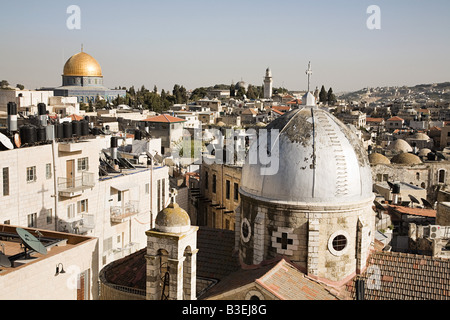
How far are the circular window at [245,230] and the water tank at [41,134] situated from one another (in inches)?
303

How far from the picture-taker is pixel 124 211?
20.9m

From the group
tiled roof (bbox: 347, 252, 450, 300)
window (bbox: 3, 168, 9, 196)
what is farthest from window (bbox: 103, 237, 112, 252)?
tiled roof (bbox: 347, 252, 450, 300)

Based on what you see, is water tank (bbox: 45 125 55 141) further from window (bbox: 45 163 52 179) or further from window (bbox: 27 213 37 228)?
window (bbox: 27 213 37 228)

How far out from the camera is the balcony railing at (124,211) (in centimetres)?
2030

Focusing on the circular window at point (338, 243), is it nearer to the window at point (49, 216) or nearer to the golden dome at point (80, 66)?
the window at point (49, 216)

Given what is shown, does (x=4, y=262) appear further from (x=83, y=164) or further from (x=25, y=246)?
(x=83, y=164)

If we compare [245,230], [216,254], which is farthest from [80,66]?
[245,230]

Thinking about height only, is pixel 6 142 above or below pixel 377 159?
above

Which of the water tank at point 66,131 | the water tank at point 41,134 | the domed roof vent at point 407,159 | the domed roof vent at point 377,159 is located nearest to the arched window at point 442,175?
the domed roof vent at point 407,159

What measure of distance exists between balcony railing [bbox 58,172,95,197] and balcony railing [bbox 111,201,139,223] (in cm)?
219

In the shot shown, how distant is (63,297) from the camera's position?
10922mm

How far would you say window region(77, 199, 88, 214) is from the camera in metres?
18.6

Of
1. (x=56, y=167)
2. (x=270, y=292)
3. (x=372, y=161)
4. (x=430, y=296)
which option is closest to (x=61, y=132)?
(x=56, y=167)

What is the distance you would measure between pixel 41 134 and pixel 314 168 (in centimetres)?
964
